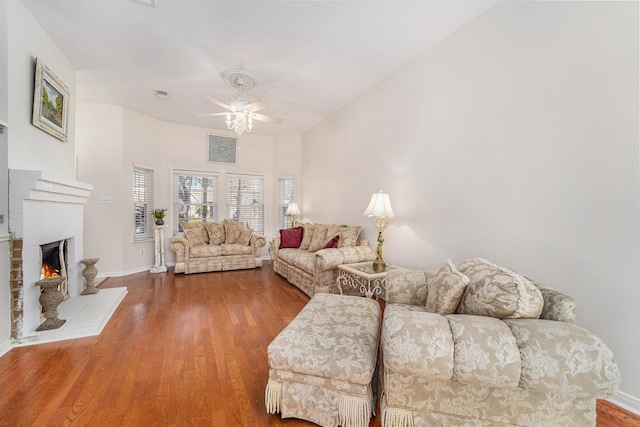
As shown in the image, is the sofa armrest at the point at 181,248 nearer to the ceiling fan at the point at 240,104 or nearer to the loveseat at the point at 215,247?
the loveseat at the point at 215,247

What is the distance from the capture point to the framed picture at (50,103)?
249cm

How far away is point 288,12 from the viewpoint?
2.28m

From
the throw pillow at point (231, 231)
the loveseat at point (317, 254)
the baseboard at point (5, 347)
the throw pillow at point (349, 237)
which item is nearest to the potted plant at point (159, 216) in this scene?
the throw pillow at point (231, 231)

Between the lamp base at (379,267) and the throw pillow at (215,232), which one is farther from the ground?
the throw pillow at (215,232)

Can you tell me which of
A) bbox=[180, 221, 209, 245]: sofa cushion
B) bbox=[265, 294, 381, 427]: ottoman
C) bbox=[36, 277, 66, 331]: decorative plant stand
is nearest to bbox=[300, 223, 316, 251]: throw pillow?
bbox=[180, 221, 209, 245]: sofa cushion

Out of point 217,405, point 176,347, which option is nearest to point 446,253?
point 217,405

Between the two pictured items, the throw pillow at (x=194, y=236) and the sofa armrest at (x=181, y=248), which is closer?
the sofa armrest at (x=181, y=248)

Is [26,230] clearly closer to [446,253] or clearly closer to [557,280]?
[446,253]

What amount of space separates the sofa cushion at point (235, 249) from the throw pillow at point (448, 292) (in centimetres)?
418

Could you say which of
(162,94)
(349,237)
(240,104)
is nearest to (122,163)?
(162,94)

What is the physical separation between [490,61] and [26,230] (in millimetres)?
4584

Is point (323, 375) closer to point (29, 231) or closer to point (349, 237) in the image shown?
point (349, 237)

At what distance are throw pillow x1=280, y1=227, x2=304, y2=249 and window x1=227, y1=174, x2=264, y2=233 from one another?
69.5 inches

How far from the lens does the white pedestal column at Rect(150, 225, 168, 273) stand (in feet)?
15.9
